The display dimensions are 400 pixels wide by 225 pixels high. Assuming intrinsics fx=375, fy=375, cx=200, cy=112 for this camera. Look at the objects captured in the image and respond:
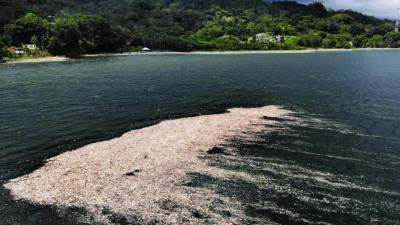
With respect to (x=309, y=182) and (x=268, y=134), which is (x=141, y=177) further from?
(x=268, y=134)

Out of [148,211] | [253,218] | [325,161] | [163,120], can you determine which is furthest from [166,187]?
[163,120]

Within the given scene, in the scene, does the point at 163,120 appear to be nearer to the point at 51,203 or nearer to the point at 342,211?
the point at 51,203

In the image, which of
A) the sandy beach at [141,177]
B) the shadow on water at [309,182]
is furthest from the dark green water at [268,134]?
the sandy beach at [141,177]

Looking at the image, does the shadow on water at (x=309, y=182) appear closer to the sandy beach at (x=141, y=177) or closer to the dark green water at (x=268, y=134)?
the dark green water at (x=268, y=134)

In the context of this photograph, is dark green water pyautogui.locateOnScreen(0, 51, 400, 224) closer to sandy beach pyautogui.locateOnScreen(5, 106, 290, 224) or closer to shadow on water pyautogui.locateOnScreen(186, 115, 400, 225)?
shadow on water pyautogui.locateOnScreen(186, 115, 400, 225)

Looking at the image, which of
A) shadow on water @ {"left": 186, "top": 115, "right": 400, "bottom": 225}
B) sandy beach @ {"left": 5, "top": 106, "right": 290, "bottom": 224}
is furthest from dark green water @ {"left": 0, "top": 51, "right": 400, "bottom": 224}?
sandy beach @ {"left": 5, "top": 106, "right": 290, "bottom": 224}
